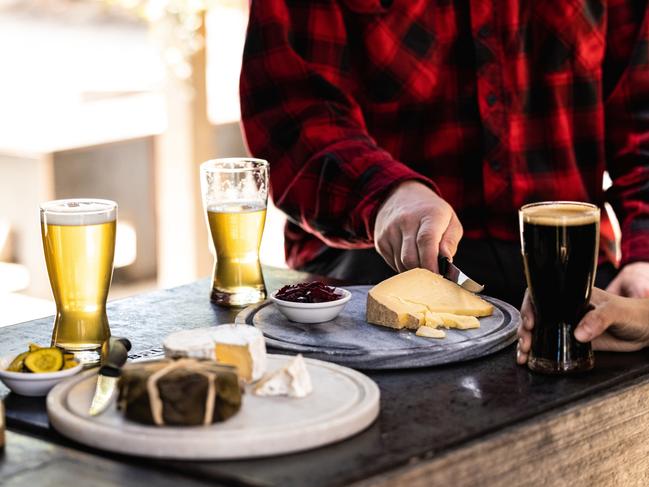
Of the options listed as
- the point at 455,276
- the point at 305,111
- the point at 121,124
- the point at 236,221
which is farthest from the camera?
the point at 121,124

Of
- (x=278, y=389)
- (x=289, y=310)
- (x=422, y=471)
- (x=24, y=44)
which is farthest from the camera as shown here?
(x=24, y=44)

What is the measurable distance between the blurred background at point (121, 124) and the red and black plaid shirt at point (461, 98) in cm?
213

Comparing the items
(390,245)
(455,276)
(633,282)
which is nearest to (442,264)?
(455,276)

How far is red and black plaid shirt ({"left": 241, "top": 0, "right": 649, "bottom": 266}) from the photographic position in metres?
2.24

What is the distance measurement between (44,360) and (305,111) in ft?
3.25

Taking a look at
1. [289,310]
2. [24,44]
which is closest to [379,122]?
[289,310]

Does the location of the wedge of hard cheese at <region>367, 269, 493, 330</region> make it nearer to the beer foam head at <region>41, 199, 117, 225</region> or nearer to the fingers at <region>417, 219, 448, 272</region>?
the fingers at <region>417, 219, 448, 272</region>

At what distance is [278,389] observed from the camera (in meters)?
1.24

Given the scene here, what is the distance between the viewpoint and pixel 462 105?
2324 mm

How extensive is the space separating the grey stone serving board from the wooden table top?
0.02 metres

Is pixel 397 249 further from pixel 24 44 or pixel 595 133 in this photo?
pixel 24 44

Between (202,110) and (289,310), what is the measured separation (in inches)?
117

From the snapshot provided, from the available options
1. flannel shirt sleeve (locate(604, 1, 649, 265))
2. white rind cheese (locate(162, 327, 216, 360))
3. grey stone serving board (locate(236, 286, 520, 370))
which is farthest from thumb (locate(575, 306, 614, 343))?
flannel shirt sleeve (locate(604, 1, 649, 265))

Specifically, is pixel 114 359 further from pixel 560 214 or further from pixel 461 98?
pixel 461 98
